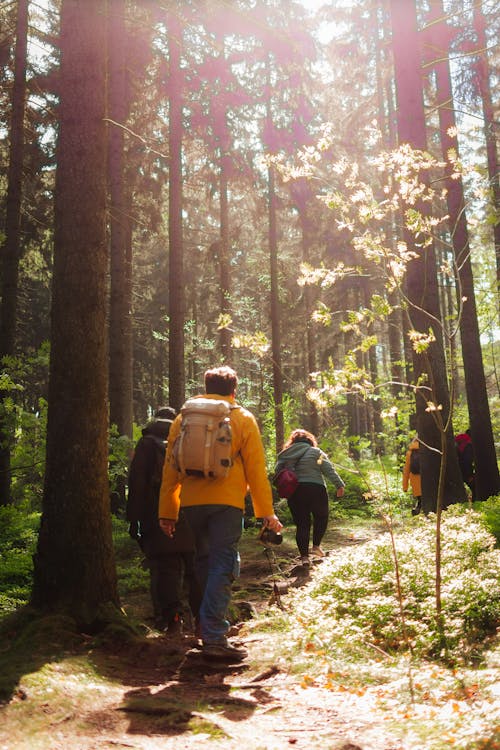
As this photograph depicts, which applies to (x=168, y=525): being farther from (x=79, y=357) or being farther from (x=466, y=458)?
(x=466, y=458)

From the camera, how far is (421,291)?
9.97 m

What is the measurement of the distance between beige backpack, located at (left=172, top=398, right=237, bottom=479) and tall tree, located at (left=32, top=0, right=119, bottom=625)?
0.88 m

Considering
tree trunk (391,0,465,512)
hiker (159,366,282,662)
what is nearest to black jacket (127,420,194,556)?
hiker (159,366,282,662)

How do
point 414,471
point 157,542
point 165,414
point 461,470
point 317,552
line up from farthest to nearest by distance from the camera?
point 461,470, point 414,471, point 317,552, point 165,414, point 157,542

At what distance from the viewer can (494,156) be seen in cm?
1883

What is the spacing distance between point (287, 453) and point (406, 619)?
4.16 meters

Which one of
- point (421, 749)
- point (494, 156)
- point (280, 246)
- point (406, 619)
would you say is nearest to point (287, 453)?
point (406, 619)

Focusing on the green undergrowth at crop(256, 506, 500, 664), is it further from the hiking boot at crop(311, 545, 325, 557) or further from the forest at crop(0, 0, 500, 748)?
the hiking boot at crop(311, 545, 325, 557)

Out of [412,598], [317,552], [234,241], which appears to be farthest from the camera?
[234,241]

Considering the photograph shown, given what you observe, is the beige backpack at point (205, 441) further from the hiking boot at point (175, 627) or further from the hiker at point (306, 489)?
the hiker at point (306, 489)

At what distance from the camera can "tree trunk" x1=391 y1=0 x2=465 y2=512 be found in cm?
978

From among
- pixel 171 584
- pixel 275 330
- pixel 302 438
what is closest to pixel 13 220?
pixel 302 438

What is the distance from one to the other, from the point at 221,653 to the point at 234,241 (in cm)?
1770

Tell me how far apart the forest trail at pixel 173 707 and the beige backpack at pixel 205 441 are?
138 centimetres
